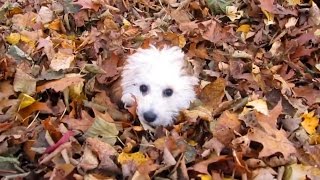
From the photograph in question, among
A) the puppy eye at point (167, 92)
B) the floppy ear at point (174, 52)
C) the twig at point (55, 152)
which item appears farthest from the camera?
the floppy ear at point (174, 52)

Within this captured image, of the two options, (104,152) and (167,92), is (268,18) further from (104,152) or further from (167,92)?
(104,152)

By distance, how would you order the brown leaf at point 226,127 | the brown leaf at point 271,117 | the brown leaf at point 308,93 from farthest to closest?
the brown leaf at point 308,93 < the brown leaf at point 271,117 < the brown leaf at point 226,127

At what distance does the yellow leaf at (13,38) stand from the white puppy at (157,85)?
850 mm

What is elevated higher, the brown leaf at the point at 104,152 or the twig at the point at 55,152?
the twig at the point at 55,152

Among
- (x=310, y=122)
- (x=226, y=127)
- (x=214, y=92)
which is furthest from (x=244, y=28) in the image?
(x=226, y=127)

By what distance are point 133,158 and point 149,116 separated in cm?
29

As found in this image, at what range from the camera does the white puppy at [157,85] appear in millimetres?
2975

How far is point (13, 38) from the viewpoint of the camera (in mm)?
3633

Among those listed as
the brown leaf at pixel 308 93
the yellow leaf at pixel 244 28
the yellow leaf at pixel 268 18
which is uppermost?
the yellow leaf at pixel 268 18

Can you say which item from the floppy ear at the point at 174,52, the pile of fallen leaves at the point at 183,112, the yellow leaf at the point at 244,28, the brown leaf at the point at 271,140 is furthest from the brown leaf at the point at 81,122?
the yellow leaf at the point at 244,28

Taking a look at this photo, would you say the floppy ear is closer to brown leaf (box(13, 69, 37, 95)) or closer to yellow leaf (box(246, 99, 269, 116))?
yellow leaf (box(246, 99, 269, 116))

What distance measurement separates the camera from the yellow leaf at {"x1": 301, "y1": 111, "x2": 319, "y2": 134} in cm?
313

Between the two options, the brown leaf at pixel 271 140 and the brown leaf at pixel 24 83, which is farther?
the brown leaf at pixel 24 83

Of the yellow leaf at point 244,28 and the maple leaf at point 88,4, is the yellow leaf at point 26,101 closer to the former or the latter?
the maple leaf at point 88,4
